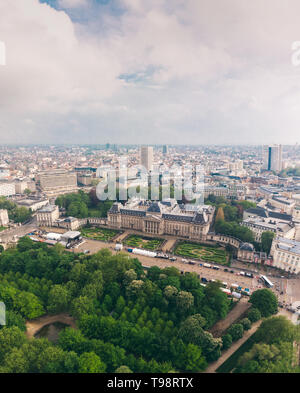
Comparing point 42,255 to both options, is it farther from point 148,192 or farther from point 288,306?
point 148,192

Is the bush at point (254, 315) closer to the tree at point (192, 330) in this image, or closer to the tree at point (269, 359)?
the tree at point (269, 359)

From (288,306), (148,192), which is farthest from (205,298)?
(148,192)

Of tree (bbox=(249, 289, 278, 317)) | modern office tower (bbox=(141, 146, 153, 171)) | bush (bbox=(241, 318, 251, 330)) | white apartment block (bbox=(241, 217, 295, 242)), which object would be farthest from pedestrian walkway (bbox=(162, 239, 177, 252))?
modern office tower (bbox=(141, 146, 153, 171))

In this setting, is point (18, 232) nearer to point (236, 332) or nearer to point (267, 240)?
point (236, 332)

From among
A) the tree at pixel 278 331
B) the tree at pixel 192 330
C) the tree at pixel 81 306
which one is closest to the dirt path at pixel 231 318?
the tree at pixel 192 330

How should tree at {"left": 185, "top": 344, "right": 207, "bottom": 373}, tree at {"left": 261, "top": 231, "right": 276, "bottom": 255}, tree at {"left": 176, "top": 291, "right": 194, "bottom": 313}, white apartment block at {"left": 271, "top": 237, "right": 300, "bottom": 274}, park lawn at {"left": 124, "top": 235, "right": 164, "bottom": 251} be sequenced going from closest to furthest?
1. tree at {"left": 185, "top": 344, "right": 207, "bottom": 373}
2. tree at {"left": 176, "top": 291, "right": 194, "bottom": 313}
3. white apartment block at {"left": 271, "top": 237, "right": 300, "bottom": 274}
4. tree at {"left": 261, "top": 231, "right": 276, "bottom": 255}
5. park lawn at {"left": 124, "top": 235, "right": 164, "bottom": 251}

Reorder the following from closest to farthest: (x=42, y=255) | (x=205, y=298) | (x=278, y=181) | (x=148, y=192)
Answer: (x=205, y=298) → (x=42, y=255) → (x=148, y=192) → (x=278, y=181)

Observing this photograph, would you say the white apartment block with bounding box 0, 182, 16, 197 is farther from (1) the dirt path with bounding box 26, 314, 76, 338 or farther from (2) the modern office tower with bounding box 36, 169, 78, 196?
(1) the dirt path with bounding box 26, 314, 76, 338
